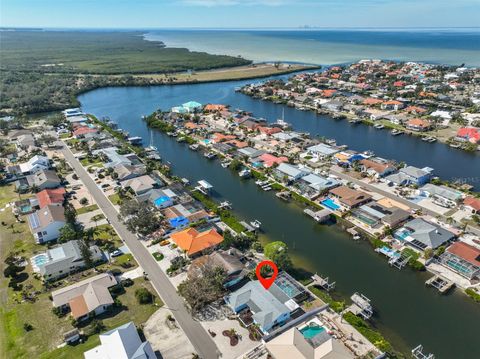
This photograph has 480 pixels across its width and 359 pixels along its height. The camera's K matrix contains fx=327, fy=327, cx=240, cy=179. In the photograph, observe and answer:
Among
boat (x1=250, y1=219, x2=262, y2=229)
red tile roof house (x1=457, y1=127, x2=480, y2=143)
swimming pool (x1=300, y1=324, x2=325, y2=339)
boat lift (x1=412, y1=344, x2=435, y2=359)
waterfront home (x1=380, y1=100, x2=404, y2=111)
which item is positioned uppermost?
waterfront home (x1=380, y1=100, x2=404, y2=111)

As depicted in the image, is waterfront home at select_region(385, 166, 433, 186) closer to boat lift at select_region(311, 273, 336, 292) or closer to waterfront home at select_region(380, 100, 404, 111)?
boat lift at select_region(311, 273, 336, 292)

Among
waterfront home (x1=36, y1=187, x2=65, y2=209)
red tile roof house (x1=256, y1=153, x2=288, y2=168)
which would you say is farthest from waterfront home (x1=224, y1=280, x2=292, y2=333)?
waterfront home (x1=36, y1=187, x2=65, y2=209)

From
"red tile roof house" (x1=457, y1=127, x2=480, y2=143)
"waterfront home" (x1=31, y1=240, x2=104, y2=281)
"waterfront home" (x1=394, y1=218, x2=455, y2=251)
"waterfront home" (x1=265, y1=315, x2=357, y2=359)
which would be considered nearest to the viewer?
"waterfront home" (x1=265, y1=315, x2=357, y2=359)

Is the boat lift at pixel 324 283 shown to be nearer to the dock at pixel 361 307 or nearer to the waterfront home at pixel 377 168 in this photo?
the dock at pixel 361 307

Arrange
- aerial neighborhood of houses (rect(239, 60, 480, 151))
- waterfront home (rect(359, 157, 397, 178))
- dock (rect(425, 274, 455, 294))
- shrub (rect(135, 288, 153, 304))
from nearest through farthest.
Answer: shrub (rect(135, 288, 153, 304))
dock (rect(425, 274, 455, 294))
waterfront home (rect(359, 157, 397, 178))
aerial neighborhood of houses (rect(239, 60, 480, 151))

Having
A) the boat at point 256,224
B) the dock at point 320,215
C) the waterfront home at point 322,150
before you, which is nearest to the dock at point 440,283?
the dock at point 320,215

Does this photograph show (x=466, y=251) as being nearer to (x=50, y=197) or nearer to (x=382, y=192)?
(x=382, y=192)

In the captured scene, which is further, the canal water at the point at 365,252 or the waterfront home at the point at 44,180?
the waterfront home at the point at 44,180
